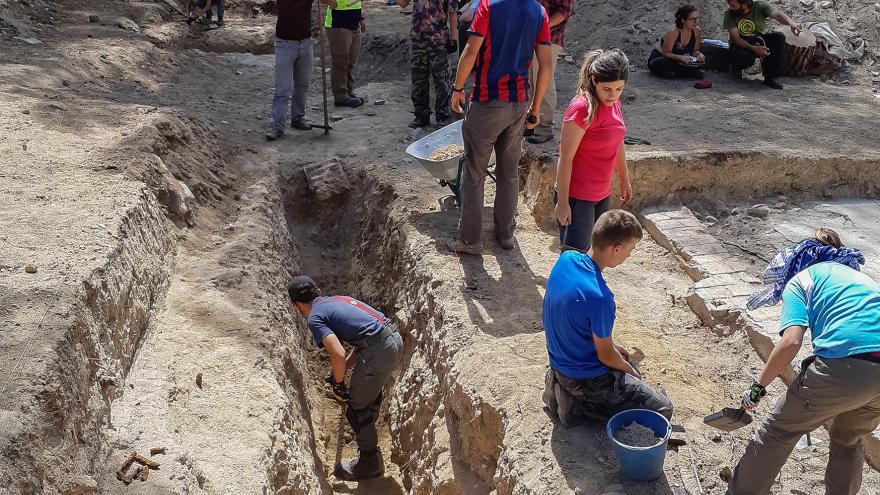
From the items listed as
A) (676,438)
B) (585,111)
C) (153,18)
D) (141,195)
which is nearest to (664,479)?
(676,438)

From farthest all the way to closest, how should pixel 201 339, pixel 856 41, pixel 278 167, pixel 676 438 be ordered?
pixel 856 41
pixel 278 167
pixel 201 339
pixel 676 438

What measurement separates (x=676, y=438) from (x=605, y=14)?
876cm

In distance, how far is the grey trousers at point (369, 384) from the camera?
503cm

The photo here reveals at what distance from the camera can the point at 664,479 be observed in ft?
12.1

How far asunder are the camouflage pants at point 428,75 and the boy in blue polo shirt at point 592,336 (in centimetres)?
468

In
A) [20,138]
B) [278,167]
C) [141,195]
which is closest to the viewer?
[141,195]

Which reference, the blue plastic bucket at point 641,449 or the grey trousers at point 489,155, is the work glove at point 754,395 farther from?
the grey trousers at point 489,155

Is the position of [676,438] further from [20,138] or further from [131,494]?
[20,138]

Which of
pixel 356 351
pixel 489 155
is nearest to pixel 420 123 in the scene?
pixel 489 155

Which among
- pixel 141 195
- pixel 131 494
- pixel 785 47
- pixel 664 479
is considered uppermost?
pixel 785 47

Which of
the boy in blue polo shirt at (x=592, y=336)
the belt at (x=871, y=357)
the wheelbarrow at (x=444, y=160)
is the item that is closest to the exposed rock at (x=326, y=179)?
the wheelbarrow at (x=444, y=160)

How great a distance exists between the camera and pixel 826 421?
329 cm

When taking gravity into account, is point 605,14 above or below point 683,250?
above

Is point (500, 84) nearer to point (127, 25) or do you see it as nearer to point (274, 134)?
point (274, 134)
